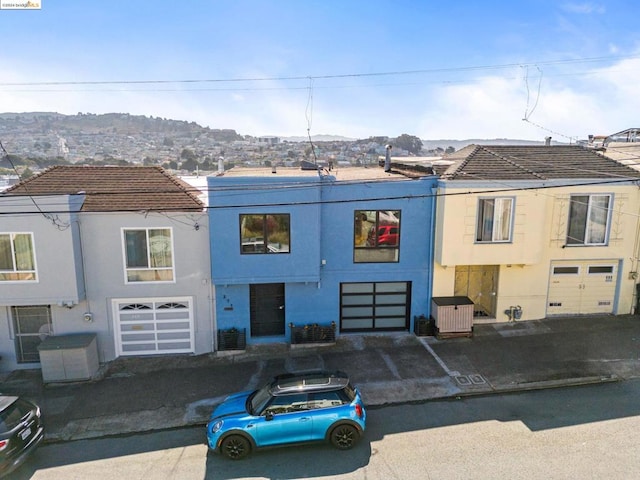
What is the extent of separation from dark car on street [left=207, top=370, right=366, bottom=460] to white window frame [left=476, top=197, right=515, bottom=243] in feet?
27.0

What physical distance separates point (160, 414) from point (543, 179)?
13.8 metres

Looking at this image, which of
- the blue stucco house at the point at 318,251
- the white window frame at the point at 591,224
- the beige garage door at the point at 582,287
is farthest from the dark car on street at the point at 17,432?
the white window frame at the point at 591,224

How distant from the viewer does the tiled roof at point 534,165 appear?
1518cm

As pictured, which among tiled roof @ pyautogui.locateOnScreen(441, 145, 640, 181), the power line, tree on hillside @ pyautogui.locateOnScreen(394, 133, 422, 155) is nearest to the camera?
the power line

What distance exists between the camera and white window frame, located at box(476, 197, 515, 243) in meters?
15.0

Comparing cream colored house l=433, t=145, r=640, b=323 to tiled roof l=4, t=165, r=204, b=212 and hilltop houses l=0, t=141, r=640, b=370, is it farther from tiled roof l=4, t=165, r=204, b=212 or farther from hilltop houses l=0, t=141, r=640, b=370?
tiled roof l=4, t=165, r=204, b=212

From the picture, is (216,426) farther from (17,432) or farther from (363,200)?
(363,200)

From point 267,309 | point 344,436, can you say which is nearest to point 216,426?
point 344,436

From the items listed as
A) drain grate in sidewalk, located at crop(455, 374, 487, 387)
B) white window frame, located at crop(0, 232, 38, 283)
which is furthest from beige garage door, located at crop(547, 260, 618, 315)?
white window frame, located at crop(0, 232, 38, 283)

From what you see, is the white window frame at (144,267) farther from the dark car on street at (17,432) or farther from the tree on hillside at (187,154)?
the tree on hillside at (187,154)

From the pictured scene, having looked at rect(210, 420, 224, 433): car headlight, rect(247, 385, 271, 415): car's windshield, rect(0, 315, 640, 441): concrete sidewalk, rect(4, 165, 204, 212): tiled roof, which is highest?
rect(4, 165, 204, 212): tiled roof

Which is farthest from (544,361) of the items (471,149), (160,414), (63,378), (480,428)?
(63,378)

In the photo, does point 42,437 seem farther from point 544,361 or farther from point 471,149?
point 471,149

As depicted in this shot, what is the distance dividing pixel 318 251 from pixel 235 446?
6985 mm
